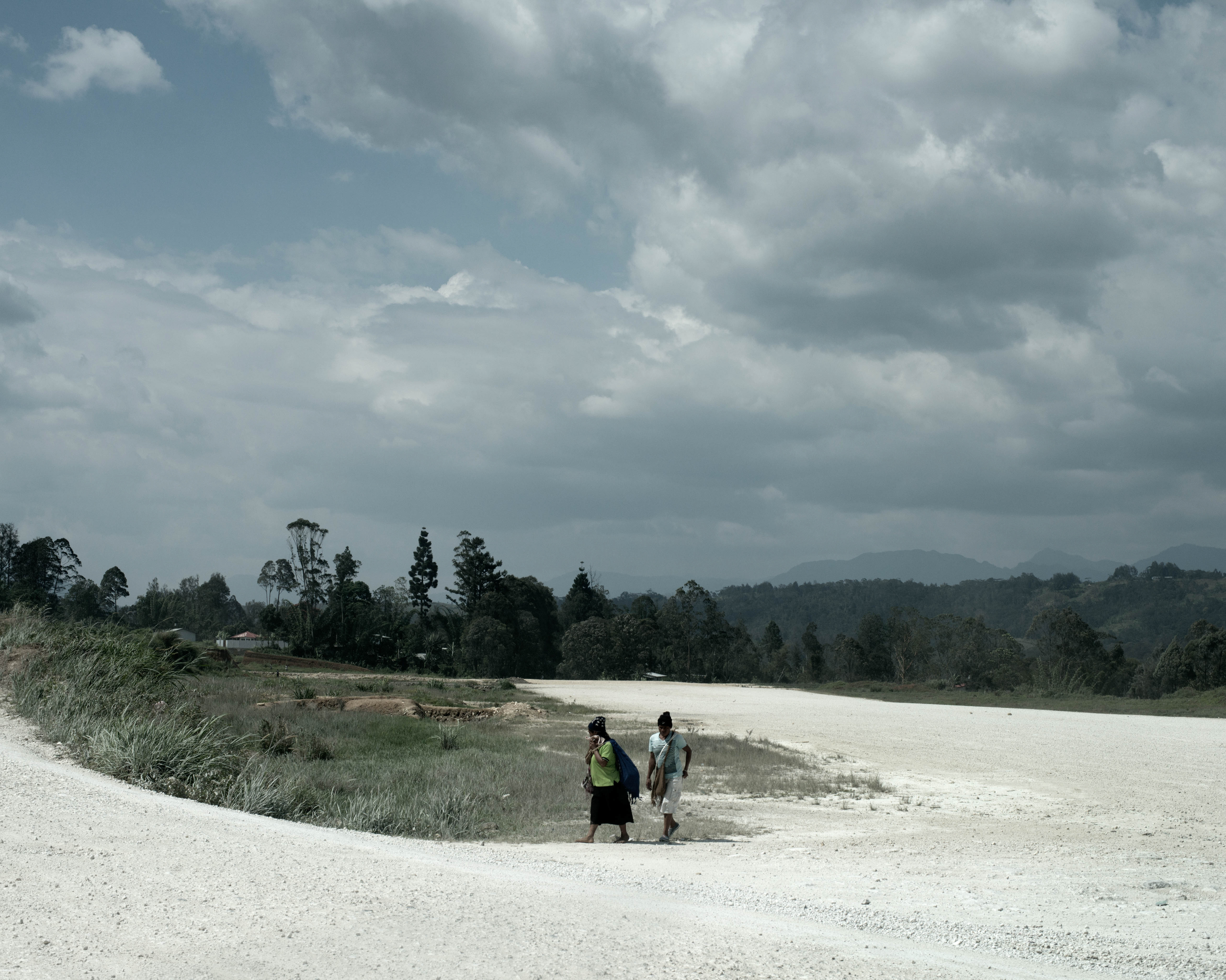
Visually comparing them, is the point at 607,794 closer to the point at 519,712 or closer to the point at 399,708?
the point at 399,708

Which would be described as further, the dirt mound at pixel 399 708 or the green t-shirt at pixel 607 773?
the dirt mound at pixel 399 708

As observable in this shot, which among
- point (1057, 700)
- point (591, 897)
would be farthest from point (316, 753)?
point (1057, 700)

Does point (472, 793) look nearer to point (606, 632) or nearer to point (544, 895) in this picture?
point (544, 895)

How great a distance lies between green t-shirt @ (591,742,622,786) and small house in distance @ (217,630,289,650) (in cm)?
5309

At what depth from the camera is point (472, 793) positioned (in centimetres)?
1321

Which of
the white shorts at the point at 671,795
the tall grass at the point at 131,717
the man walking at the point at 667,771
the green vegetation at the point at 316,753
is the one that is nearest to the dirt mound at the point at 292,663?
the green vegetation at the point at 316,753

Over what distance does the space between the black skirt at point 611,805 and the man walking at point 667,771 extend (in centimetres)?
39

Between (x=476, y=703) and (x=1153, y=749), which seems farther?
(x=476, y=703)

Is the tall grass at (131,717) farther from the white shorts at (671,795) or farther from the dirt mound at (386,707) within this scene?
the dirt mound at (386,707)

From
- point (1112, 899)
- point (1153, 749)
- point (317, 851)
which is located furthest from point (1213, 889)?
point (1153, 749)

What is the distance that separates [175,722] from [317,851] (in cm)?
615

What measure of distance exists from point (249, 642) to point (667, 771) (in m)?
78.7

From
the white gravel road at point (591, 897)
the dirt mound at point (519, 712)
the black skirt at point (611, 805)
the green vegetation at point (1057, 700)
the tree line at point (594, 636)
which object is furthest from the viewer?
the tree line at point (594, 636)

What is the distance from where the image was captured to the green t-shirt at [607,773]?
10.5 meters
